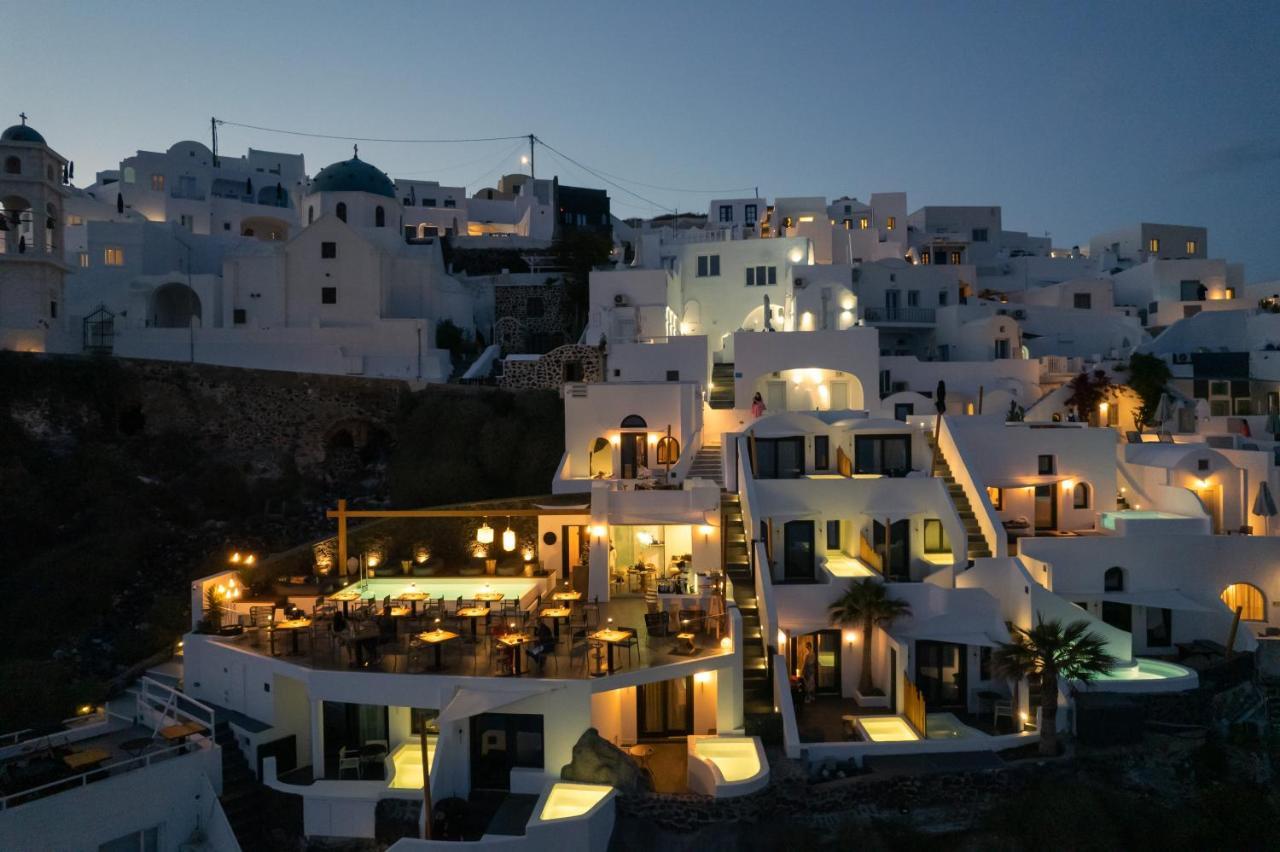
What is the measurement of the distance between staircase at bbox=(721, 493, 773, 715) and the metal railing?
15242 millimetres

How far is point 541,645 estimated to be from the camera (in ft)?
50.0

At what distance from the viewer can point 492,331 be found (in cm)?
3869

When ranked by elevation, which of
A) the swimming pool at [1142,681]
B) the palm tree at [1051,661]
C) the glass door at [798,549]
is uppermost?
the glass door at [798,549]

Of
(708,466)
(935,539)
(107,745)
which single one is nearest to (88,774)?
(107,745)

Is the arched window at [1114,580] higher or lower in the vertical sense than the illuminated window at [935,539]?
lower

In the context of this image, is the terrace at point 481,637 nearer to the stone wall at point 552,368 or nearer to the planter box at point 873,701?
the planter box at point 873,701

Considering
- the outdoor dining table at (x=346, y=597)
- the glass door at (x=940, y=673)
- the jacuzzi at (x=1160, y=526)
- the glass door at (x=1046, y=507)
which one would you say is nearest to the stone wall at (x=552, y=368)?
the outdoor dining table at (x=346, y=597)

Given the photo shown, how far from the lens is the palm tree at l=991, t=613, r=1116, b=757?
14844mm

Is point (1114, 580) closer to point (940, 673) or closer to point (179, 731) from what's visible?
point (940, 673)

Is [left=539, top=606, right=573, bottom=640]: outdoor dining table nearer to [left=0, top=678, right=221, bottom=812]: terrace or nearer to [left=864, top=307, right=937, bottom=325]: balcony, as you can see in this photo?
[left=0, top=678, right=221, bottom=812]: terrace

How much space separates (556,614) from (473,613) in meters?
1.63

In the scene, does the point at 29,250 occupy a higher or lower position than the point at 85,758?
higher

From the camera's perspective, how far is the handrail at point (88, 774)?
1323cm

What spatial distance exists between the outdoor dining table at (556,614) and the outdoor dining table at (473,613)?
112 centimetres
